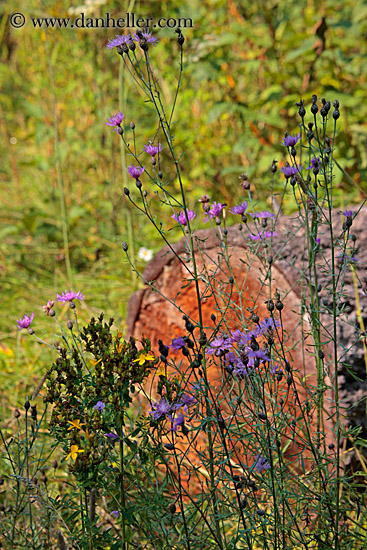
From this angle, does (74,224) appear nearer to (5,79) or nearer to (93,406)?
(5,79)

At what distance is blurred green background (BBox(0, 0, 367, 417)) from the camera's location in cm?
311

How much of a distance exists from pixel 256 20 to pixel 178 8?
4.40 feet

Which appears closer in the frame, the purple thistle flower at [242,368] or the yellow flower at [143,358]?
the purple thistle flower at [242,368]

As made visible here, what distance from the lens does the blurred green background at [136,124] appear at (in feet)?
10.2

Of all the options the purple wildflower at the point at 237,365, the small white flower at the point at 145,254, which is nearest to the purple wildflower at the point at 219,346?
the purple wildflower at the point at 237,365

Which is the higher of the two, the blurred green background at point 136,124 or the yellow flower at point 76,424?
the blurred green background at point 136,124

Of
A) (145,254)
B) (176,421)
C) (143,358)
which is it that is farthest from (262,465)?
(145,254)

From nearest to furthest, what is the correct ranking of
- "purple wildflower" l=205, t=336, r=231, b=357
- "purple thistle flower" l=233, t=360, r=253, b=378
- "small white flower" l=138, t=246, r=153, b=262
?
"purple thistle flower" l=233, t=360, r=253, b=378 → "purple wildflower" l=205, t=336, r=231, b=357 → "small white flower" l=138, t=246, r=153, b=262

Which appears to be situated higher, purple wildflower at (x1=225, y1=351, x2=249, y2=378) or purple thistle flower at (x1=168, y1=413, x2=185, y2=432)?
purple wildflower at (x1=225, y1=351, x2=249, y2=378)

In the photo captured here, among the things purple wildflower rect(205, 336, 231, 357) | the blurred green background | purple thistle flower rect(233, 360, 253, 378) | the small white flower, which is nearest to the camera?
purple thistle flower rect(233, 360, 253, 378)

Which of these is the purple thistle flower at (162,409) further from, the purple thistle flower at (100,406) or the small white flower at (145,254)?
the small white flower at (145,254)

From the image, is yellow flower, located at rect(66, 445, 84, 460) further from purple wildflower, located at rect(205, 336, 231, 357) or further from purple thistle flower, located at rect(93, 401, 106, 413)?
purple wildflower, located at rect(205, 336, 231, 357)

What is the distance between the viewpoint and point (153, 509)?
47.2 inches

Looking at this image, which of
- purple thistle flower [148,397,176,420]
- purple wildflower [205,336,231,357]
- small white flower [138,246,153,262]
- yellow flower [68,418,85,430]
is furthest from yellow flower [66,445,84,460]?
small white flower [138,246,153,262]
